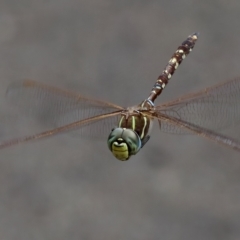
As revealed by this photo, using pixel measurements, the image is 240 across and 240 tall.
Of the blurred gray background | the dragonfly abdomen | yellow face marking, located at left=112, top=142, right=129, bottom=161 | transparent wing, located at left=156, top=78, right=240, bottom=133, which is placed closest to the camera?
yellow face marking, located at left=112, top=142, right=129, bottom=161

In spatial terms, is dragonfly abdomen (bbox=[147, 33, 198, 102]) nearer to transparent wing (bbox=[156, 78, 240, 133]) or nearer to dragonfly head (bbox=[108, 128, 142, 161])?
transparent wing (bbox=[156, 78, 240, 133])

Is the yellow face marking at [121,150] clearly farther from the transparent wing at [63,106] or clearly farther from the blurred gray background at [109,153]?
the blurred gray background at [109,153]

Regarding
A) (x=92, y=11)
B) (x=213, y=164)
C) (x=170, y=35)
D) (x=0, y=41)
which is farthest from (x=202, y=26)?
(x=0, y=41)

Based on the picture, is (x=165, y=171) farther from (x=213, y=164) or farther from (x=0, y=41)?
(x=0, y=41)

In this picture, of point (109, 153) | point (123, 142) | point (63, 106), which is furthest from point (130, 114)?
point (109, 153)

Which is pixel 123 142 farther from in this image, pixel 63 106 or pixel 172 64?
pixel 172 64

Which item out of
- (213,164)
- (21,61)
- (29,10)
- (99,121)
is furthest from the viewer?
(29,10)

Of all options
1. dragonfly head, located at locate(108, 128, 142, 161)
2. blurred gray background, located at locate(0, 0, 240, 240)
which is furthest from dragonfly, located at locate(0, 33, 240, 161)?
blurred gray background, located at locate(0, 0, 240, 240)
